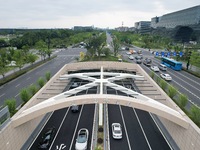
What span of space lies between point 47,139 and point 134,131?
943 centimetres

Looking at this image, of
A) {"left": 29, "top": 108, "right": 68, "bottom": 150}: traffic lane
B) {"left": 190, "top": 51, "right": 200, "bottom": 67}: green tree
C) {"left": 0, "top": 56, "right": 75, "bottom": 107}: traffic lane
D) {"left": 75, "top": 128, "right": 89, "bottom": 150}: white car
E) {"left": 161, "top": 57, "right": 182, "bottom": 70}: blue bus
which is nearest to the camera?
{"left": 75, "top": 128, "right": 89, "bottom": 150}: white car

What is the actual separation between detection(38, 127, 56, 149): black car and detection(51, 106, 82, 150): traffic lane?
20.1 inches

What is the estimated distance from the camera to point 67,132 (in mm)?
19641

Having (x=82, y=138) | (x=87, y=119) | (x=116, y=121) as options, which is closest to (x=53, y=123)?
(x=87, y=119)

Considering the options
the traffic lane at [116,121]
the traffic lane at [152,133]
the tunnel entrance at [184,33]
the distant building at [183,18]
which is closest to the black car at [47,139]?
the traffic lane at [116,121]

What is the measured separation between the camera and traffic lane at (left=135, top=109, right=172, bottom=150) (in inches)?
691

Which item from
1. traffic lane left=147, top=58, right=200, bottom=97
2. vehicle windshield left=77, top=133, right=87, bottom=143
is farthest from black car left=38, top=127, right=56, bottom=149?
traffic lane left=147, top=58, right=200, bottom=97

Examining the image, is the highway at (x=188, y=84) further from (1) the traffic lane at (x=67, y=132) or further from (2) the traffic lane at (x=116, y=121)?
(1) the traffic lane at (x=67, y=132)

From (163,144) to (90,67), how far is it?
23.0 metres

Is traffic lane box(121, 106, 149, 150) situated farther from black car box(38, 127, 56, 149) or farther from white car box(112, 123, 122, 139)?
black car box(38, 127, 56, 149)

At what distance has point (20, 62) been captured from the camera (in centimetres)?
4488

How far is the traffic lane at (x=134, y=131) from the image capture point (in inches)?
695

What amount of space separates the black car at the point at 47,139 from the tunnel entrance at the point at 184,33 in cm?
10355

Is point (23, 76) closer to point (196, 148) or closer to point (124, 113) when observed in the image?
point (124, 113)
